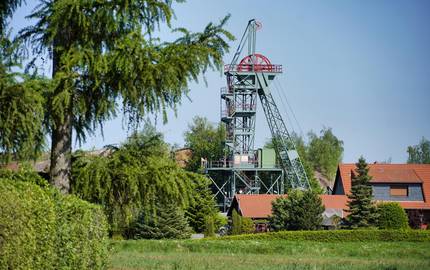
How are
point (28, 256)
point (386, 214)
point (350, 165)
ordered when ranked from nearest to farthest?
point (28, 256), point (386, 214), point (350, 165)

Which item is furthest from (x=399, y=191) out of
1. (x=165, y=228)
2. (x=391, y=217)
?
(x=165, y=228)

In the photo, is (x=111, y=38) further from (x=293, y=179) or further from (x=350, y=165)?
(x=293, y=179)

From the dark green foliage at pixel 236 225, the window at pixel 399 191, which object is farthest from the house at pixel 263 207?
the dark green foliage at pixel 236 225

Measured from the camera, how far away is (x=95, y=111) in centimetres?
1068

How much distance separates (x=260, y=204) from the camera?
57.4 m

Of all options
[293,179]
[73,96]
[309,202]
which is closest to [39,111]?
[73,96]

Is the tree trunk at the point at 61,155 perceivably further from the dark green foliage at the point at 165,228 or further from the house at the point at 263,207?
the house at the point at 263,207

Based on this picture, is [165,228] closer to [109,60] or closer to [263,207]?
[263,207]

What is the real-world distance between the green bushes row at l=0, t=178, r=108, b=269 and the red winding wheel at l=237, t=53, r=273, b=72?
63622 mm

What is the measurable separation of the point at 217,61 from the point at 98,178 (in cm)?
260

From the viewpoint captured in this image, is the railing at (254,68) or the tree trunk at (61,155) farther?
the railing at (254,68)

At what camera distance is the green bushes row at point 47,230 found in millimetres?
7266

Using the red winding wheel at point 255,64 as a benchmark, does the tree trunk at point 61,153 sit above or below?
below

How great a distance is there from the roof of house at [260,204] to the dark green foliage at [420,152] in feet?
223
